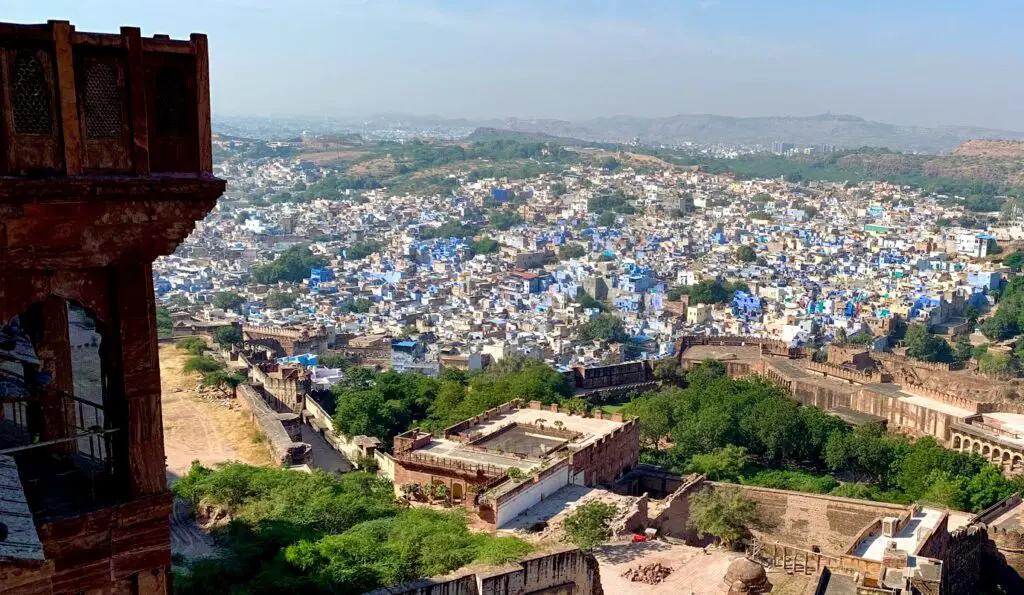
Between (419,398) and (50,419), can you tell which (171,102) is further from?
(419,398)

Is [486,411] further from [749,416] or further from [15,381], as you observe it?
[15,381]

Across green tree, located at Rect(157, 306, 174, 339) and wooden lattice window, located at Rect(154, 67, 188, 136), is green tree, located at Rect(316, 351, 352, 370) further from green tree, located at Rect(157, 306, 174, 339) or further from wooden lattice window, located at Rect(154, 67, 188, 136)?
wooden lattice window, located at Rect(154, 67, 188, 136)

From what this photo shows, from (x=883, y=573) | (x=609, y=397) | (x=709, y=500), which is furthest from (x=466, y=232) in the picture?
(x=883, y=573)

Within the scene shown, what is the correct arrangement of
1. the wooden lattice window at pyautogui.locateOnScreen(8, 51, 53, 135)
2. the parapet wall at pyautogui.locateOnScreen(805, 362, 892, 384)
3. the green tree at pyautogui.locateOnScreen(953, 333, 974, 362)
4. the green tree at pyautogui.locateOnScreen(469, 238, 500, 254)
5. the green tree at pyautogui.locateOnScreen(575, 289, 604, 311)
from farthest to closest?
the green tree at pyautogui.locateOnScreen(469, 238, 500, 254) < the green tree at pyautogui.locateOnScreen(575, 289, 604, 311) < the green tree at pyautogui.locateOnScreen(953, 333, 974, 362) < the parapet wall at pyautogui.locateOnScreen(805, 362, 892, 384) < the wooden lattice window at pyautogui.locateOnScreen(8, 51, 53, 135)

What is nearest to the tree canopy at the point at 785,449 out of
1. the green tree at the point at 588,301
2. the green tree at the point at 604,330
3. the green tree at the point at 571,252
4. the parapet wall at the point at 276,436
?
the parapet wall at the point at 276,436

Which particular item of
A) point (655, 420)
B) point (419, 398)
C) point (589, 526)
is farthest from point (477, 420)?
point (589, 526)

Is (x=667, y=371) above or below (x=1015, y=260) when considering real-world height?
below

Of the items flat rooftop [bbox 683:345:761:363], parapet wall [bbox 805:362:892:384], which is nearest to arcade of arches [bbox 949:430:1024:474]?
parapet wall [bbox 805:362:892:384]
